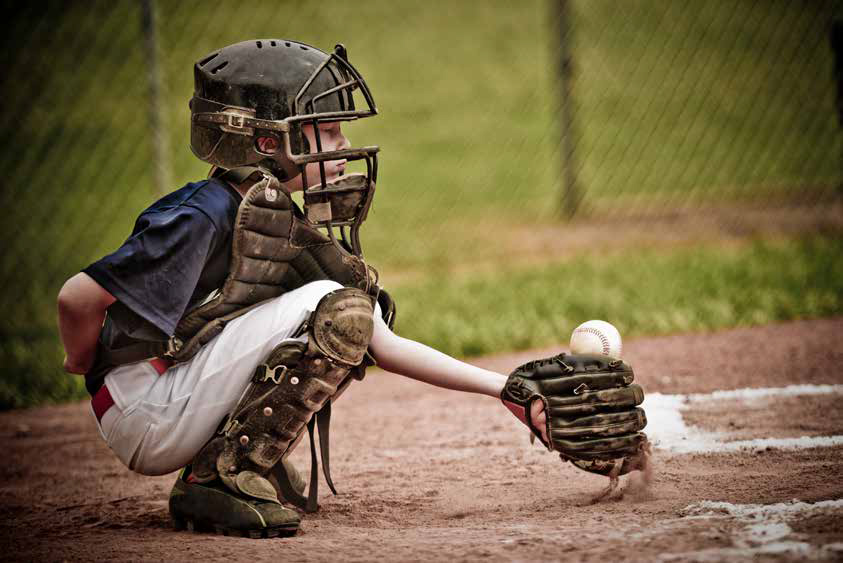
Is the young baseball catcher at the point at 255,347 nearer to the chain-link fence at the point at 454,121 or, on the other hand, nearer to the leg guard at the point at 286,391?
the leg guard at the point at 286,391

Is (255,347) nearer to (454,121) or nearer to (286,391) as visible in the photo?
(286,391)

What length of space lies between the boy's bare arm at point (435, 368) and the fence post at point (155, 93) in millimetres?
3914

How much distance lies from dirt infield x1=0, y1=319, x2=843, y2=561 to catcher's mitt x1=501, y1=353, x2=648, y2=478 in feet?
0.54

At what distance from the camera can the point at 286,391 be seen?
101 inches

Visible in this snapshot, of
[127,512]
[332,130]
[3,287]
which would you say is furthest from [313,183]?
[3,287]

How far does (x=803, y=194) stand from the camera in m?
8.55

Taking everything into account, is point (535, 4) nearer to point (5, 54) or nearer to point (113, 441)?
point (5, 54)

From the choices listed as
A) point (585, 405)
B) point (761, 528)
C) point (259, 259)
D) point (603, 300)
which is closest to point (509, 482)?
point (585, 405)

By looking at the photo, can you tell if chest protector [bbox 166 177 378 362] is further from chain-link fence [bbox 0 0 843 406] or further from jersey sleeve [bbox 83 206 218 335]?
chain-link fence [bbox 0 0 843 406]

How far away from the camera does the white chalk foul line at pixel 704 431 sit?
10.4 feet

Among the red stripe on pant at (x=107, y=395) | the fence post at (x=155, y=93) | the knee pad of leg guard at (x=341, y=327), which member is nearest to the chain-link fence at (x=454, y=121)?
the fence post at (x=155, y=93)

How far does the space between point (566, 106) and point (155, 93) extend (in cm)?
364

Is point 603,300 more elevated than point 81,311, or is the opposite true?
point 603,300

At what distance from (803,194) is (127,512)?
7.13 m
